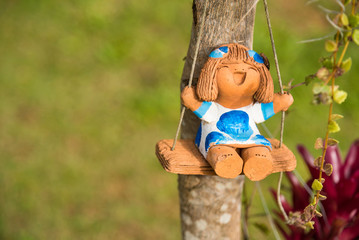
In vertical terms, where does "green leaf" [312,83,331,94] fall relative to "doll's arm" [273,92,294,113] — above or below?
above

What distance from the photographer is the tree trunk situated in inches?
38.3

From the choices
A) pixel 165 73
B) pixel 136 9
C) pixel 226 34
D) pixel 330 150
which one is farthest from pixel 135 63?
pixel 226 34

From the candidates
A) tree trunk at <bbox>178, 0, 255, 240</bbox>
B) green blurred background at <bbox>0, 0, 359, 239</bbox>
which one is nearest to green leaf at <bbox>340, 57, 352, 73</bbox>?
tree trunk at <bbox>178, 0, 255, 240</bbox>

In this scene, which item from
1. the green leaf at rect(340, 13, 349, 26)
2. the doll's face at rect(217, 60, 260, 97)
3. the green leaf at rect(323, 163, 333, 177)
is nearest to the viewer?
the green leaf at rect(340, 13, 349, 26)

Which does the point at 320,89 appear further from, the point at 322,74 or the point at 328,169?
the point at 328,169

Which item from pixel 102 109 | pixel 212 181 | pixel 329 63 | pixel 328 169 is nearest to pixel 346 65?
pixel 329 63

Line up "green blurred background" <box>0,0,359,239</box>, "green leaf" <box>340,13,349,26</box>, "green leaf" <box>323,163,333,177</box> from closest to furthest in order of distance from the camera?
1. "green leaf" <box>340,13,349,26</box>
2. "green leaf" <box>323,163,333,177</box>
3. "green blurred background" <box>0,0,359,239</box>

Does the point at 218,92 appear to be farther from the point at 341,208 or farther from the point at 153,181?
the point at 153,181

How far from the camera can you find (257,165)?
3.01 ft

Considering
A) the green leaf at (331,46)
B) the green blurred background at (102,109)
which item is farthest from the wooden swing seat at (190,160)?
the green blurred background at (102,109)

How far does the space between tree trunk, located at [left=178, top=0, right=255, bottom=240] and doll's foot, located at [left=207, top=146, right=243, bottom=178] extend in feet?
0.65

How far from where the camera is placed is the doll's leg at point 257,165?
915 mm

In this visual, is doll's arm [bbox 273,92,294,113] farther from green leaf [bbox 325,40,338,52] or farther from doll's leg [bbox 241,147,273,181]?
green leaf [bbox 325,40,338,52]

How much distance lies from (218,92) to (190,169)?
185 millimetres
